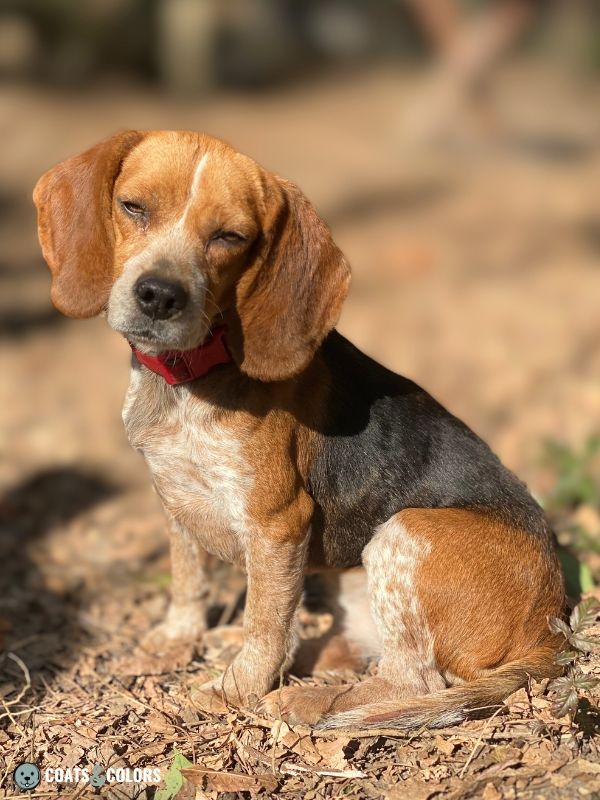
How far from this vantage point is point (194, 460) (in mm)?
4082

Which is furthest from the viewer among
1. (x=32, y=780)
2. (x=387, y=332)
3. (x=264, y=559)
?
(x=387, y=332)

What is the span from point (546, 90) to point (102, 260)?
1680 centimetres

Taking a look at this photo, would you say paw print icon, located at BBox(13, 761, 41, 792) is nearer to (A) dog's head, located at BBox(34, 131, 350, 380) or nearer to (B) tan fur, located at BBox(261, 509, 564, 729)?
(B) tan fur, located at BBox(261, 509, 564, 729)

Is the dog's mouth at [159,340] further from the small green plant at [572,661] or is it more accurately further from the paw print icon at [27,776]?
the small green plant at [572,661]

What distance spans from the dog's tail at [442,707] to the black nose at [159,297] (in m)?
1.83

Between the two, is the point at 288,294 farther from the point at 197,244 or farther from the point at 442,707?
the point at 442,707

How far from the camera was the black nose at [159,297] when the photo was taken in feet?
11.7

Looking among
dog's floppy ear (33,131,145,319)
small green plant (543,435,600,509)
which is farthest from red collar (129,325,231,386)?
small green plant (543,435,600,509)

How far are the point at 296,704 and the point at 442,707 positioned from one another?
0.69m

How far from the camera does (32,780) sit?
12.6 ft

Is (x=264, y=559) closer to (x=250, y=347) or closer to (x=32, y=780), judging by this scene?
(x=250, y=347)

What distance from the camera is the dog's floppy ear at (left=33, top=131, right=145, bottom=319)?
3.86m

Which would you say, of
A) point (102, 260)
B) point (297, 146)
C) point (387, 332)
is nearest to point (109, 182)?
point (102, 260)

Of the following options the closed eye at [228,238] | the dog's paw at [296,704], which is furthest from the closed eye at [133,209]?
the dog's paw at [296,704]
